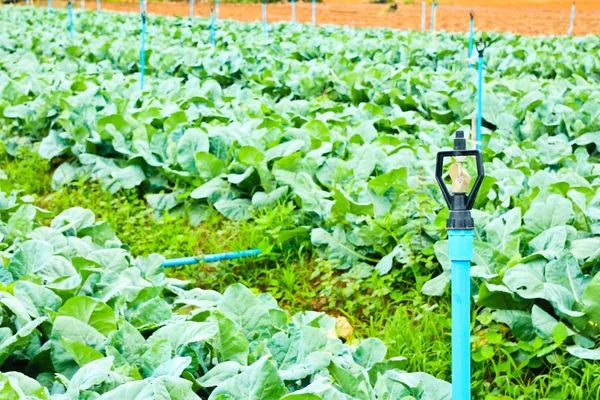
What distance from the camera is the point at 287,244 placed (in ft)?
15.1

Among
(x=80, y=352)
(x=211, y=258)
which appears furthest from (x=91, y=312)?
(x=211, y=258)

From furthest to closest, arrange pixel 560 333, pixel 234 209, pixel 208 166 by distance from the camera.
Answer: pixel 208 166, pixel 234 209, pixel 560 333

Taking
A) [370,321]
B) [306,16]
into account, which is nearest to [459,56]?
[370,321]

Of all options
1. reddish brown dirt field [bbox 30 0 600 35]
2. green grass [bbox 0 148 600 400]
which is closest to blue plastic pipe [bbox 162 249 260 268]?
green grass [bbox 0 148 600 400]

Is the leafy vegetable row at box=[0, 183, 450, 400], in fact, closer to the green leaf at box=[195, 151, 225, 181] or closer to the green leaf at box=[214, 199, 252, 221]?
the green leaf at box=[214, 199, 252, 221]

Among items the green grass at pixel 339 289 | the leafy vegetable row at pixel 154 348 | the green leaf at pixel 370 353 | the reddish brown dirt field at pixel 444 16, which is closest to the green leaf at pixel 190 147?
the green grass at pixel 339 289

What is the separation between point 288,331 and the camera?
2805mm

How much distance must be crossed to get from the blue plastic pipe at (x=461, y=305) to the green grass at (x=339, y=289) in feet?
3.48

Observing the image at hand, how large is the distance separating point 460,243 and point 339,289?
7.06ft

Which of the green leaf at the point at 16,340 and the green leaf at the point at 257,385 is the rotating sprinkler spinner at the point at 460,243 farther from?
the green leaf at the point at 16,340

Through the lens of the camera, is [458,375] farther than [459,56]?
No

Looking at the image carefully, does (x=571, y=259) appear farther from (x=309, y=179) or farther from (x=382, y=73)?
(x=382, y=73)

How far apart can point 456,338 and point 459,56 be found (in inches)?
377

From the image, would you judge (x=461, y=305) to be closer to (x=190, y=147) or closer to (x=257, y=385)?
(x=257, y=385)
